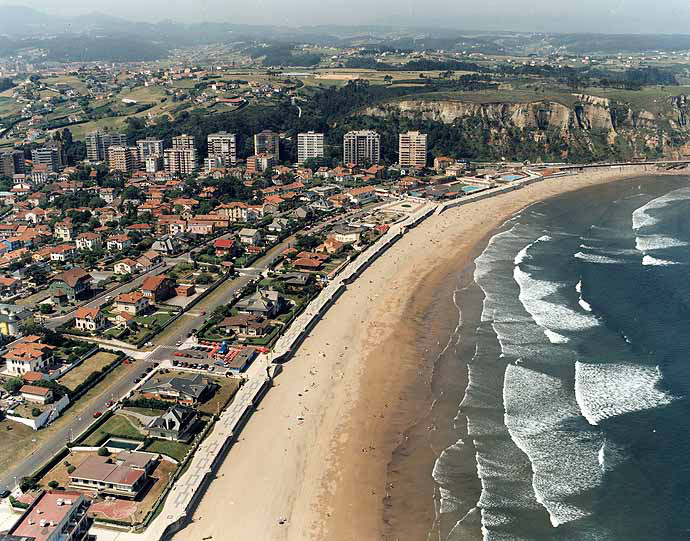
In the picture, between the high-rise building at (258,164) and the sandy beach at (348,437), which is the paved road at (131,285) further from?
the high-rise building at (258,164)

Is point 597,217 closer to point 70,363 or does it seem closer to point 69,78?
point 70,363

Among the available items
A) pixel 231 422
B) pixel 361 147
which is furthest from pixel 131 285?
pixel 361 147

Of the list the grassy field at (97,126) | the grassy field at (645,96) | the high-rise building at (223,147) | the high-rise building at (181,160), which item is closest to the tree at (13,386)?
the high-rise building at (181,160)

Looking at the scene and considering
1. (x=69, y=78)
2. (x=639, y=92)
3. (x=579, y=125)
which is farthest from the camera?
(x=69, y=78)

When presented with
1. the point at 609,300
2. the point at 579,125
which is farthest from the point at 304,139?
the point at 609,300

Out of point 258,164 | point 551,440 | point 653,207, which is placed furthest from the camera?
point 258,164

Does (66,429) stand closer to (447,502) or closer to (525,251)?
(447,502)
